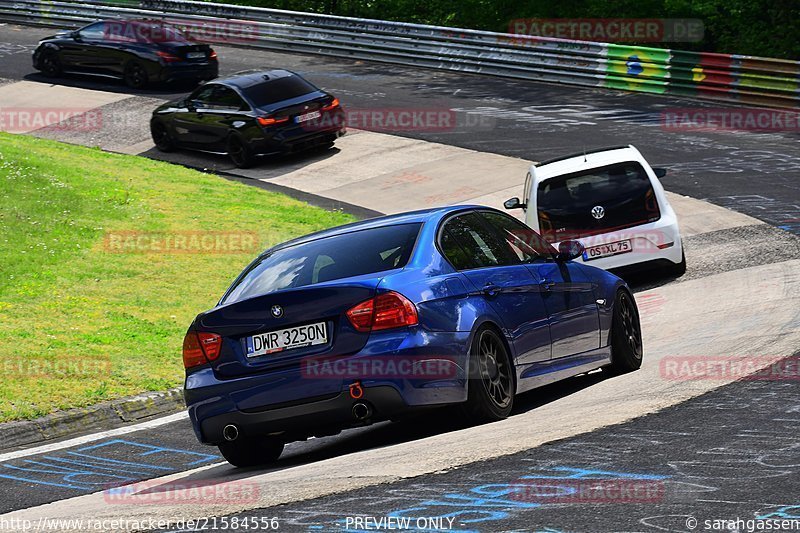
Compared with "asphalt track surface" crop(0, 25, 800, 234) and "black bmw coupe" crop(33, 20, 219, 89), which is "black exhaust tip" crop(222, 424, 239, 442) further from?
"black bmw coupe" crop(33, 20, 219, 89)

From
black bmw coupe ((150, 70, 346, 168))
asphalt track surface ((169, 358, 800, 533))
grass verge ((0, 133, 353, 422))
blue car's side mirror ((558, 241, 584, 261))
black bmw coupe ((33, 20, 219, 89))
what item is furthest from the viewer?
black bmw coupe ((33, 20, 219, 89))

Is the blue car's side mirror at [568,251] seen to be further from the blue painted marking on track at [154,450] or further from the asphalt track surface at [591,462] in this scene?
the blue painted marking on track at [154,450]

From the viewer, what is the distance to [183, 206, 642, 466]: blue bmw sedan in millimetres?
7453

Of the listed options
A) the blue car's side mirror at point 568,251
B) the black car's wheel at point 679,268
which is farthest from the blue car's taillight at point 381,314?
the black car's wheel at point 679,268

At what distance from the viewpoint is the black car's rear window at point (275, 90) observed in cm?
2520

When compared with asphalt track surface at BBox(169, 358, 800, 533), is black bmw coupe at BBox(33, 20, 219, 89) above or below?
below

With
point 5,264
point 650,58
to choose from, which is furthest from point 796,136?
point 5,264

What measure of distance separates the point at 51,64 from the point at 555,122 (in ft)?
45.3

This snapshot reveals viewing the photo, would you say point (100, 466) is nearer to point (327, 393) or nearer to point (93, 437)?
point (93, 437)

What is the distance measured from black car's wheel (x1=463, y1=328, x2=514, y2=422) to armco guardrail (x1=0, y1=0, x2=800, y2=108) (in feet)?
68.0

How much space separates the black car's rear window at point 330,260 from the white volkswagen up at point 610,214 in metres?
7.59

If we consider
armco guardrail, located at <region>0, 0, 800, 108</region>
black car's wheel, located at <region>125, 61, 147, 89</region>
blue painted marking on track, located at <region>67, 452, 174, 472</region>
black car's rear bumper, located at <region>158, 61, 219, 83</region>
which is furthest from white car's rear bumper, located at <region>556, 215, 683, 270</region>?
black car's wheel, located at <region>125, 61, 147, 89</region>

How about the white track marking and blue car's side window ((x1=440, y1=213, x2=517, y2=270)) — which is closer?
blue car's side window ((x1=440, y1=213, x2=517, y2=270))

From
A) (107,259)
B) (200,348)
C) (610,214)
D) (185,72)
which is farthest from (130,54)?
(200,348)
